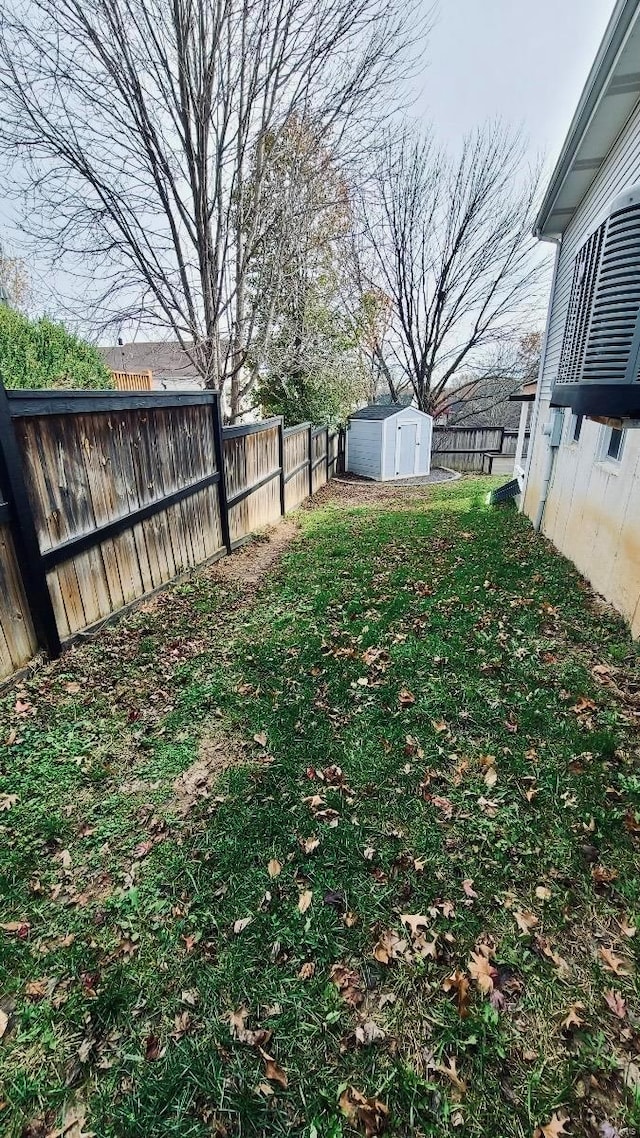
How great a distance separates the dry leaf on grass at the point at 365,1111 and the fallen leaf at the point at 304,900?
635 millimetres

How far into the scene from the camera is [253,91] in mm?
7191

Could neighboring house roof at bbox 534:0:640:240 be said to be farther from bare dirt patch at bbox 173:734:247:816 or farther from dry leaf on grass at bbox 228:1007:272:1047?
dry leaf on grass at bbox 228:1007:272:1047

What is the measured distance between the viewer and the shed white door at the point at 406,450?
57.3ft

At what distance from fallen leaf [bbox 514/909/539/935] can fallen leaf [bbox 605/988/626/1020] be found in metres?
0.32

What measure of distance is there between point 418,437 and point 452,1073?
60.6 feet

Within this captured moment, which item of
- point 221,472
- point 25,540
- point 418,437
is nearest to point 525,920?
point 25,540

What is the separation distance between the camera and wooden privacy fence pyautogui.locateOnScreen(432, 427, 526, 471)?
21712 mm

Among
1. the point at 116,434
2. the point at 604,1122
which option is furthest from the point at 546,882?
the point at 116,434

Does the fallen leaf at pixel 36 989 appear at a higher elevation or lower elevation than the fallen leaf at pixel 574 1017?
lower

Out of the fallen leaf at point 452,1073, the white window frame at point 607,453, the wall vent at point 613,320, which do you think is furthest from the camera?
the white window frame at point 607,453

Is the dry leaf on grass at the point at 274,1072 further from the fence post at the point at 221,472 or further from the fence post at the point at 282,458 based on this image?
the fence post at the point at 282,458

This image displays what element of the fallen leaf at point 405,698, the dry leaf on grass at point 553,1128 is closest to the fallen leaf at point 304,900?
the dry leaf on grass at point 553,1128

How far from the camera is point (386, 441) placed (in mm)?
Answer: 16906

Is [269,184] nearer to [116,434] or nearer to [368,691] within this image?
[116,434]
